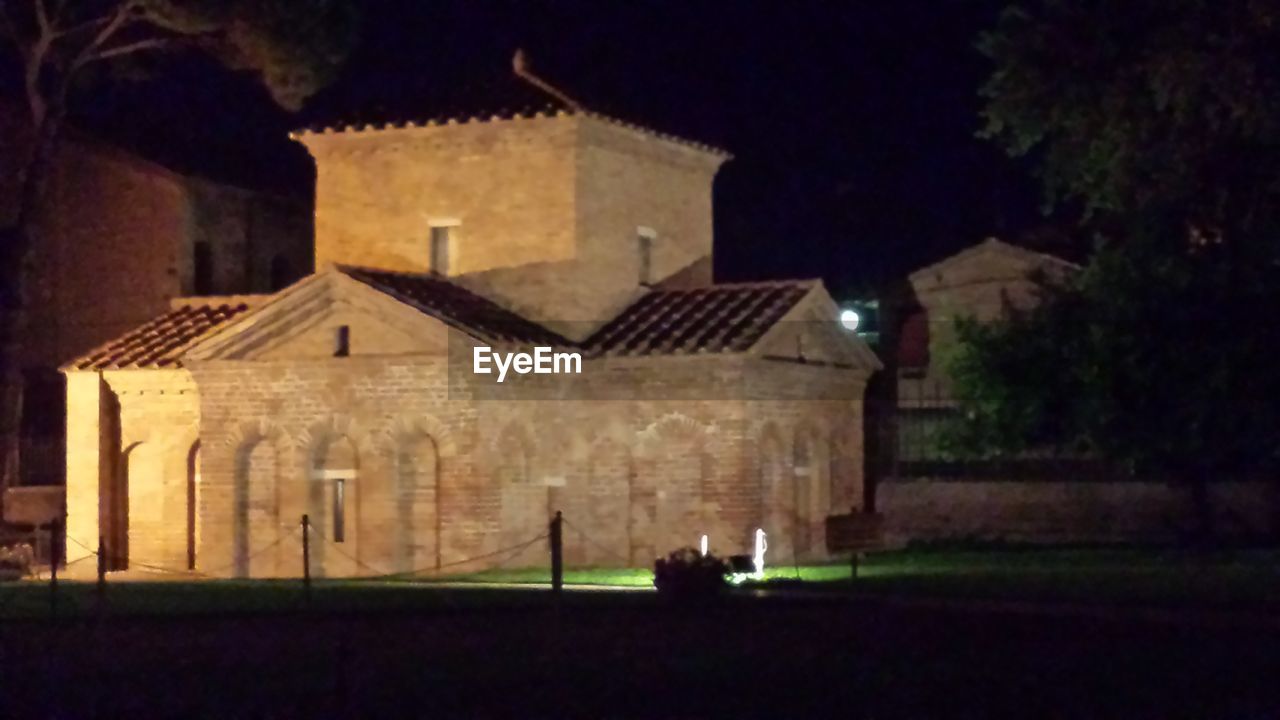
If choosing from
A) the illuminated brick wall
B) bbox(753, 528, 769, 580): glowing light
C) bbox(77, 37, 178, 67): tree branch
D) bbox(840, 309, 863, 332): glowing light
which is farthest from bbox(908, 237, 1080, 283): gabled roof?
bbox(77, 37, 178, 67): tree branch

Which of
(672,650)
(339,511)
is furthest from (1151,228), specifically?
(339,511)

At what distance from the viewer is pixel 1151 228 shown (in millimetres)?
24719

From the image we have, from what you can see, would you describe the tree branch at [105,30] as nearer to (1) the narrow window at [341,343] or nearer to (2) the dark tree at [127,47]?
(2) the dark tree at [127,47]

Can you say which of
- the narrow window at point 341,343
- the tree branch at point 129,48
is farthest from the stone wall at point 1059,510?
the tree branch at point 129,48

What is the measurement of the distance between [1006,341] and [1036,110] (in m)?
3.42

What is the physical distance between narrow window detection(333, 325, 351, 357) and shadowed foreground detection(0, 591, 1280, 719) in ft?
24.9

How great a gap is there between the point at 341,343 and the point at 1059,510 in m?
12.9

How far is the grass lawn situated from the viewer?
842 inches

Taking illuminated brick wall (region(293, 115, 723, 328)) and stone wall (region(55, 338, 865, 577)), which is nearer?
stone wall (region(55, 338, 865, 577))

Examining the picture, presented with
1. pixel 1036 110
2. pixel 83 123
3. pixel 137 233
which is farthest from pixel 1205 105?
pixel 83 123

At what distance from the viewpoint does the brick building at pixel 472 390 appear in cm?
2745

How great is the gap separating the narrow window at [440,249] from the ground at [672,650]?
742cm

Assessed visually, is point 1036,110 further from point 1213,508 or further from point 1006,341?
point 1213,508
